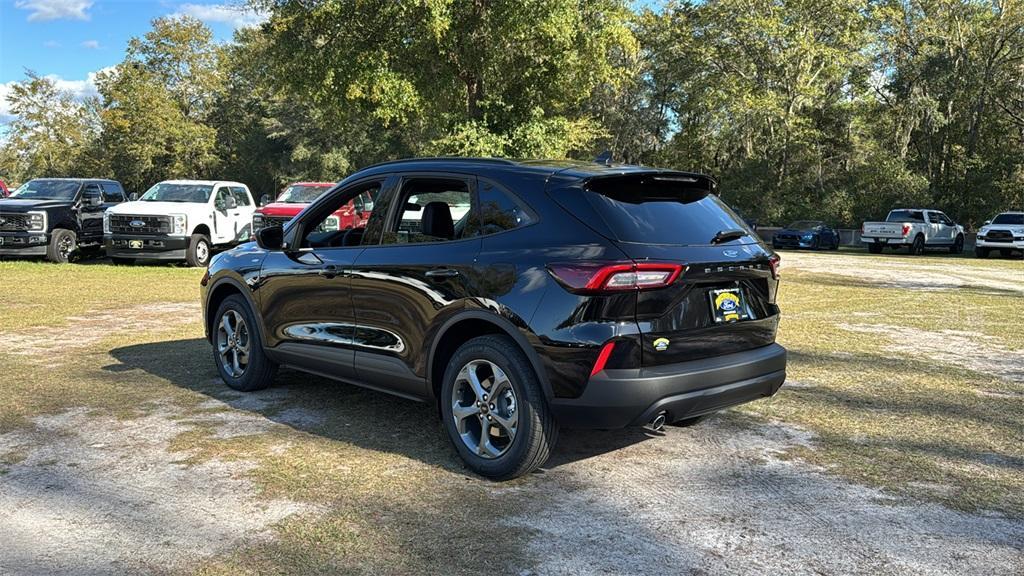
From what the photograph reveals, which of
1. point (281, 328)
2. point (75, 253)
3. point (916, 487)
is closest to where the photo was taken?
point (916, 487)

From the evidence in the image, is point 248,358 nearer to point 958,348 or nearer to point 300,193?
point 958,348

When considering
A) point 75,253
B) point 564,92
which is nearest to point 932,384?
point 75,253

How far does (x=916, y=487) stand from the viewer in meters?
4.30

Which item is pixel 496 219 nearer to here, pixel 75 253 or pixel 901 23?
pixel 75 253

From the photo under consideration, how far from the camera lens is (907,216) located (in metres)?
31.7

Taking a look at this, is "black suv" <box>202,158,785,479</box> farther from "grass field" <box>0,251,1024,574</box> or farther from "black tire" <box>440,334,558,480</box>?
"grass field" <box>0,251,1024,574</box>

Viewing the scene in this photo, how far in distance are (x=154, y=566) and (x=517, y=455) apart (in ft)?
5.78

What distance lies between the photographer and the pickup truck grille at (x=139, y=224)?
17422 mm

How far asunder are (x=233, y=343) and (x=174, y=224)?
480 inches

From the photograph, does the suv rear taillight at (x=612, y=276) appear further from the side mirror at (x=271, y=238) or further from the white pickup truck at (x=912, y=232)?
the white pickup truck at (x=912, y=232)

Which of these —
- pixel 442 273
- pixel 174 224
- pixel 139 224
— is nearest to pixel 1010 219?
pixel 174 224

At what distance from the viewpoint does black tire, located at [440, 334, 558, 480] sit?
4180mm

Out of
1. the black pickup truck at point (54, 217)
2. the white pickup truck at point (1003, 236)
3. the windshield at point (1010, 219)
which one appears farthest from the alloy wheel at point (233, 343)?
the windshield at point (1010, 219)

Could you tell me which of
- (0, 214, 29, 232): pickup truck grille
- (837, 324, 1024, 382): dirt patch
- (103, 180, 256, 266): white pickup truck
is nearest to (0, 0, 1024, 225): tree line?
(103, 180, 256, 266): white pickup truck
